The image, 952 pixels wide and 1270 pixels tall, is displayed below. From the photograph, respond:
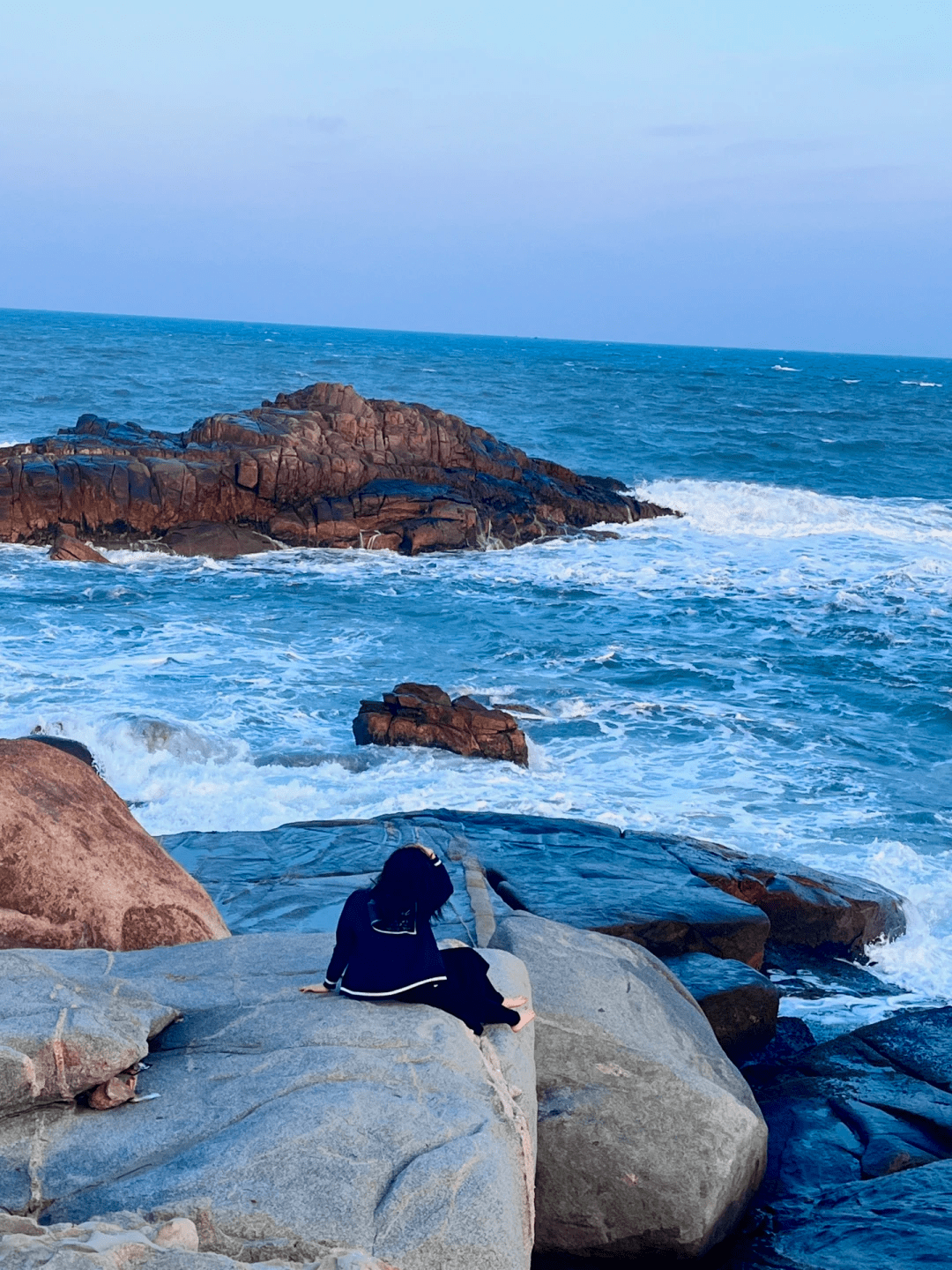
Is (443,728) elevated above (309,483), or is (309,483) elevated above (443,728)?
(309,483)

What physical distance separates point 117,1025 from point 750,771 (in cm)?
1023

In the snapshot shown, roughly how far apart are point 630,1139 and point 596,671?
42.5 feet

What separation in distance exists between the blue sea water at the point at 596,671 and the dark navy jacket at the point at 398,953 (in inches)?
214

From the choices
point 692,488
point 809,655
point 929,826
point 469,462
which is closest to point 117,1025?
point 929,826

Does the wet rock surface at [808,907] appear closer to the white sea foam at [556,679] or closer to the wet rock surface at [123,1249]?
the white sea foam at [556,679]

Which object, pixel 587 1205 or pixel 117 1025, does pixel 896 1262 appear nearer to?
pixel 587 1205

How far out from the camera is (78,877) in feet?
21.3

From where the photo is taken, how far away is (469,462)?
101ft

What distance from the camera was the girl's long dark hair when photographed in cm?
509

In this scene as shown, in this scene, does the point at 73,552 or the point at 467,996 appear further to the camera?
the point at 73,552

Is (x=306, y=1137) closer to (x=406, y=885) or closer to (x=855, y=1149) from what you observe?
(x=406, y=885)

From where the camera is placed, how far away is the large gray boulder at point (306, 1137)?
382cm

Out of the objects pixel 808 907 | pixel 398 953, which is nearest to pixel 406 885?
pixel 398 953

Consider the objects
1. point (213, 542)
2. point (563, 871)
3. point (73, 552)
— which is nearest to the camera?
point (563, 871)
